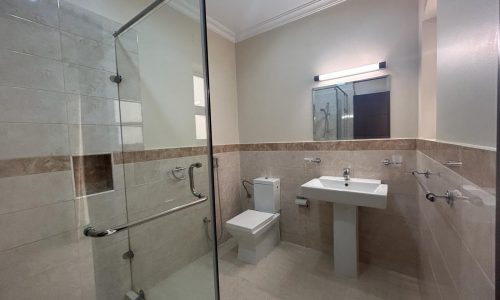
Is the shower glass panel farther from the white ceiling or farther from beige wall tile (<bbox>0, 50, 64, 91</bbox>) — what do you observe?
the white ceiling

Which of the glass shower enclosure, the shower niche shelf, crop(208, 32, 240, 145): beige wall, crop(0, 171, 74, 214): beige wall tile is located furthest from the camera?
crop(208, 32, 240, 145): beige wall

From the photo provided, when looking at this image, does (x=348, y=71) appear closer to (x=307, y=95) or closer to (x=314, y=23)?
(x=307, y=95)

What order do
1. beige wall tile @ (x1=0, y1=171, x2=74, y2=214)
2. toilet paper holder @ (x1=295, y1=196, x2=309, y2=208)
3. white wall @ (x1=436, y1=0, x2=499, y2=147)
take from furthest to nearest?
toilet paper holder @ (x1=295, y1=196, x2=309, y2=208) → beige wall tile @ (x1=0, y1=171, x2=74, y2=214) → white wall @ (x1=436, y1=0, x2=499, y2=147)

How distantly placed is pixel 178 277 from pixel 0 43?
1.64 metres

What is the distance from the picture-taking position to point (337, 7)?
196 centimetres

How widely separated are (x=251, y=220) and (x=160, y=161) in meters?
1.08

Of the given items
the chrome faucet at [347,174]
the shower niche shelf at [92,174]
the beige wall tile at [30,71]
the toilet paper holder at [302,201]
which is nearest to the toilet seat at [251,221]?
the toilet paper holder at [302,201]

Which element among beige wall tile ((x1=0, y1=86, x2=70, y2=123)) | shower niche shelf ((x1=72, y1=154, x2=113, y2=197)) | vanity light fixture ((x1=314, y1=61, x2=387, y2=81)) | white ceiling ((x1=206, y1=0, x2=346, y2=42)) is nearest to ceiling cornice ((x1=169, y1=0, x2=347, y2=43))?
white ceiling ((x1=206, y1=0, x2=346, y2=42))

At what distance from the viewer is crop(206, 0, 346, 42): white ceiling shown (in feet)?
6.53

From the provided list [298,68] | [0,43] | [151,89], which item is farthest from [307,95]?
[0,43]

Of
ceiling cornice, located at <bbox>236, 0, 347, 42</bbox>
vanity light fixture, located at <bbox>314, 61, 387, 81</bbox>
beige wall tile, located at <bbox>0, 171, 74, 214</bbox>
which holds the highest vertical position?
ceiling cornice, located at <bbox>236, 0, 347, 42</bbox>

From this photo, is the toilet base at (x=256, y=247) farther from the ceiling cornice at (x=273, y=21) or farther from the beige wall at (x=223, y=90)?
the ceiling cornice at (x=273, y=21)

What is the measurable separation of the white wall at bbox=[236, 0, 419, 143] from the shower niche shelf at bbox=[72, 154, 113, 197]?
1591mm

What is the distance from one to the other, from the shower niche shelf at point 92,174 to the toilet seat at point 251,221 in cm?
112
